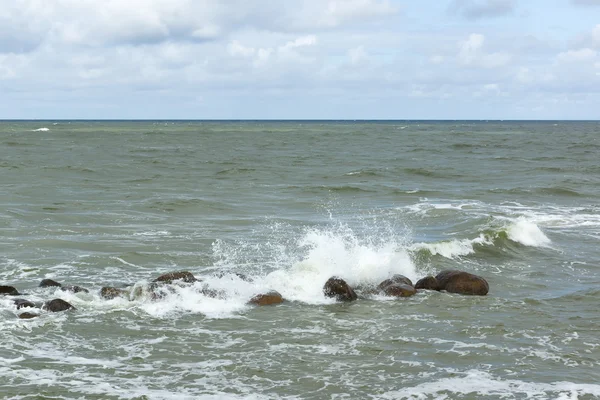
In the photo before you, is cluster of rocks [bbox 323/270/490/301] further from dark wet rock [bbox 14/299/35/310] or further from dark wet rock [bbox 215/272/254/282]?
dark wet rock [bbox 14/299/35/310]

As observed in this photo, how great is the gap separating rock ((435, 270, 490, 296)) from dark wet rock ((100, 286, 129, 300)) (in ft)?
17.9

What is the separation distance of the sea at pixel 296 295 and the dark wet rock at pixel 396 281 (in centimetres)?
47

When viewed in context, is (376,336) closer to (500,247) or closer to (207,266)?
(207,266)

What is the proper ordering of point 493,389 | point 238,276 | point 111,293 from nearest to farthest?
point 493,389, point 111,293, point 238,276

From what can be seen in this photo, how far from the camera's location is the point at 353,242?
16281 mm

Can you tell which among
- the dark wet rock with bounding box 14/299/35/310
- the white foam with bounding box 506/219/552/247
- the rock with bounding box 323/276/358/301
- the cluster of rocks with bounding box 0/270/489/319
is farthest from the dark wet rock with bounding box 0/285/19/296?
the white foam with bounding box 506/219/552/247

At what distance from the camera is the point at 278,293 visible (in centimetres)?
1270

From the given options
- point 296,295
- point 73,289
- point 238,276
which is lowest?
point 296,295

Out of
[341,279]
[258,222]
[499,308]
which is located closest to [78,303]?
[341,279]

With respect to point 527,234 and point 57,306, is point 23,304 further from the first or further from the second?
point 527,234

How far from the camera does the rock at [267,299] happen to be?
40.6 ft

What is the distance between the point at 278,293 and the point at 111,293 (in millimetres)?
2722

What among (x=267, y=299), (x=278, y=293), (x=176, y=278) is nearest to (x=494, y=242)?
(x=278, y=293)

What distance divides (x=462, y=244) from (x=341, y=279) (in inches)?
236
